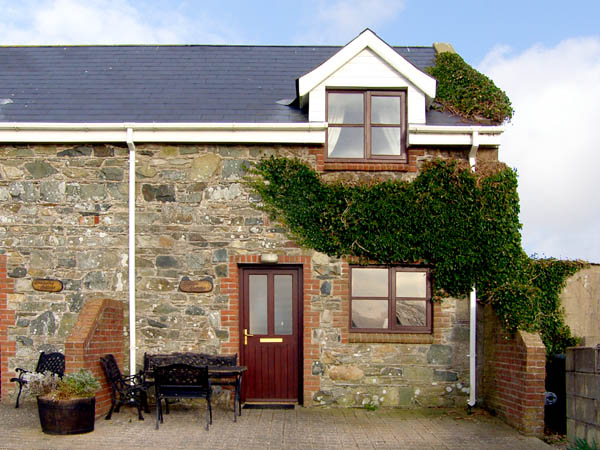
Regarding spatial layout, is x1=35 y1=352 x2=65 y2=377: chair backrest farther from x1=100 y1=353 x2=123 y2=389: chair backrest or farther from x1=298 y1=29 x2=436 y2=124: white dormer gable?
x1=298 y1=29 x2=436 y2=124: white dormer gable

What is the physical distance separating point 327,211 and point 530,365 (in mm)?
Answer: 3652

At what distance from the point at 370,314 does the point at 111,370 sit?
3.98 m

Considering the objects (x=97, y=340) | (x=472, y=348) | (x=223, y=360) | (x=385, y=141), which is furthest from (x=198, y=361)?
(x=385, y=141)

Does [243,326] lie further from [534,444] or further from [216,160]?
[534,444]

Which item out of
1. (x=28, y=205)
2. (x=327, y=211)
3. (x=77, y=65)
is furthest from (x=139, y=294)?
(x=77, y=65)

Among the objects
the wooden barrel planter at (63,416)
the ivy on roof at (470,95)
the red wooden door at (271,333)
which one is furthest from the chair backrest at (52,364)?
the ivy on roof at (470,95)

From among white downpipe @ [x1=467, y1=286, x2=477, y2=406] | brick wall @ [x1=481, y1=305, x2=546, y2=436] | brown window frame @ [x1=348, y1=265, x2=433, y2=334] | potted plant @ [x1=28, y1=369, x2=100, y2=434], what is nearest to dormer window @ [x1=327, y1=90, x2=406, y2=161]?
brown window frame @ [x1=348, y1=265, x2=433, y2=334]

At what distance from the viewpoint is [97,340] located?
8.74m

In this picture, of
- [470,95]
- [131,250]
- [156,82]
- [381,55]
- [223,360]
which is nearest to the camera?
[223,360]

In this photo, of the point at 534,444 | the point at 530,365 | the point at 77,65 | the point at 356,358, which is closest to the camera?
the point at 534,444

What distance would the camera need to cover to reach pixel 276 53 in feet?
41.8

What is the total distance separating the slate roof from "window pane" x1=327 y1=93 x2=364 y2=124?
0.52 metres

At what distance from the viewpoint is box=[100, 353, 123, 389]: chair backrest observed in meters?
8.59

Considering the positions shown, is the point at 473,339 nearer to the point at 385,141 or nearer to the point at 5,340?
the point at 385,141
